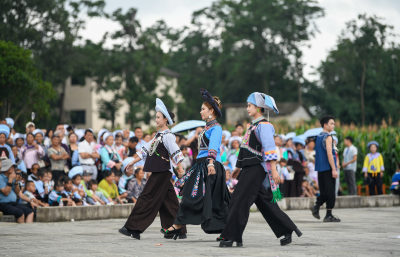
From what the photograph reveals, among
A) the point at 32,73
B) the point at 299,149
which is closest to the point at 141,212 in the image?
the point at 299,149

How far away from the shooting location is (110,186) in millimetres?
16484

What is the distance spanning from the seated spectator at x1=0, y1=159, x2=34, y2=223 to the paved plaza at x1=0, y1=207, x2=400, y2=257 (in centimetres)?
55

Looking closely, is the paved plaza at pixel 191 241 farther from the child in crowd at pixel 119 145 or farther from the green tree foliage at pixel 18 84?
the green tree foliage at pixel 18 84

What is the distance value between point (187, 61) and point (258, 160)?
264ft

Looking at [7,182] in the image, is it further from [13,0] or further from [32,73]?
[13,0]

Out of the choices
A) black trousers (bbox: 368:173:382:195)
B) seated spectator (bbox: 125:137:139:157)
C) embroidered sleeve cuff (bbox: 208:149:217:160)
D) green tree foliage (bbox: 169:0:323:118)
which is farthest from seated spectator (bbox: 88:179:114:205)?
green tree foliage (bbox: 169:0:323:118)

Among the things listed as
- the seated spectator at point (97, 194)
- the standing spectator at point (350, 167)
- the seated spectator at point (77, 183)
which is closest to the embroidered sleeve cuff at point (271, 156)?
the seated spectator at point (77, 183)

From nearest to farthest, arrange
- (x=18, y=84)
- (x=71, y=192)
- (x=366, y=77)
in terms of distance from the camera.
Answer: (x=71, y=192) < (x=18, y=84) < (x=366, y=77)

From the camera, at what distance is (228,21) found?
7962 centimetres

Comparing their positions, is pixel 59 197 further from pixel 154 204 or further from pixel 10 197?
pixel 154 204

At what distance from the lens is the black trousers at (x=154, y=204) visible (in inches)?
393

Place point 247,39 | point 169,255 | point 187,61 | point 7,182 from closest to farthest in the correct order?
point 169,255, point 7,182, point 247,39, point 187,61

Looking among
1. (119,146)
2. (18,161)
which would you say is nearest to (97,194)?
(18,161)

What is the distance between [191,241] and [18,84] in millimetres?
35620
